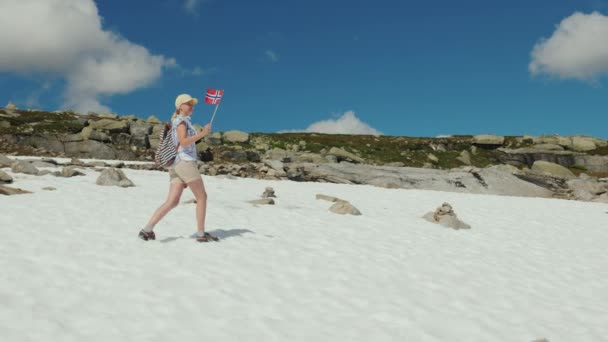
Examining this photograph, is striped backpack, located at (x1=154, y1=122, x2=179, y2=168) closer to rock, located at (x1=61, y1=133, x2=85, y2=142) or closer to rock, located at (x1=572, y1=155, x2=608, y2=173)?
rock, located at (x1=61, y1=133, x2=85, y2=142)

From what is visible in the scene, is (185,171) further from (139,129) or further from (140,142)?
(139,129)

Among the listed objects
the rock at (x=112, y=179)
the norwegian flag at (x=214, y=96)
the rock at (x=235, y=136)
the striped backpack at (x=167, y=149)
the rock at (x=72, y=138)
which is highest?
the rock at (x=235, y=136)

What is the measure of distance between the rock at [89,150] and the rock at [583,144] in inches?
3134

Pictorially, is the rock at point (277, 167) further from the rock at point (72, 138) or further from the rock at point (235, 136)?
the rock at point (235, 136)

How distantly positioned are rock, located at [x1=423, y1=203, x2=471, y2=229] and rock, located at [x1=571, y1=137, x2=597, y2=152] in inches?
3248

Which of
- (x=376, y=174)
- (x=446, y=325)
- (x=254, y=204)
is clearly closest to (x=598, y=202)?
(x=376, y=174)

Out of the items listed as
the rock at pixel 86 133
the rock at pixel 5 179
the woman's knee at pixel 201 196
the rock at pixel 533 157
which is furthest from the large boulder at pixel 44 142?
the rock at pixel 533 157

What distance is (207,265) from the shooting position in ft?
25.7

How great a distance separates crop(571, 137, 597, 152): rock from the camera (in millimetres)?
84062

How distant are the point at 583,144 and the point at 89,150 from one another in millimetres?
83835

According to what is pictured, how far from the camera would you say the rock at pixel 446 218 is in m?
14.1

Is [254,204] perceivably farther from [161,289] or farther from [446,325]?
[446,325]

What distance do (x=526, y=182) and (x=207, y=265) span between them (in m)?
27.1

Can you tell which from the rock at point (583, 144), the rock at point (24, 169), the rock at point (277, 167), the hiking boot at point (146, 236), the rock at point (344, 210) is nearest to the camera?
the hiking boot at point (146, 236)
